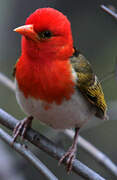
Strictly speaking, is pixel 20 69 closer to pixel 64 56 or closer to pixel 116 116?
pixel 64 56

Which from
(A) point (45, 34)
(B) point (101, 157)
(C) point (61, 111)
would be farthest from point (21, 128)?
(A) point (45, 34)

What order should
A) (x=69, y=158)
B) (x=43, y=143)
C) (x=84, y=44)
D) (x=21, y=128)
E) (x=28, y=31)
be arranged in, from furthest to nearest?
(x=84, y=44)
(x=21, y=128)
(x=69, y=158)
(x=43, y=143)
(x=28, y=31)

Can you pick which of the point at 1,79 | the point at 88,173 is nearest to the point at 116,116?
the point at 1,79

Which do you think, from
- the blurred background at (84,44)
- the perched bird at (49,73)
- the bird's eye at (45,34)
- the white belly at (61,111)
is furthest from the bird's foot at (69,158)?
the blurred background at (84,44)

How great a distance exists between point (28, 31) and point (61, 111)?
91 centimetres

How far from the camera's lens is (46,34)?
15.5ft

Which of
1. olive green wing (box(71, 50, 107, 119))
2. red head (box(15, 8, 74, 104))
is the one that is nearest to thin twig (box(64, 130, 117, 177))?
olive green wing (box(71, 50, 107, 119))

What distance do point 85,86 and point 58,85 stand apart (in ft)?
1.81

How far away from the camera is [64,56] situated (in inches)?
193

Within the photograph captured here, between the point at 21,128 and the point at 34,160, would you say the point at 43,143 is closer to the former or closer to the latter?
the point at 34,160

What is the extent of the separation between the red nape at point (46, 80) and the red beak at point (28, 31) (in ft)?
0.89

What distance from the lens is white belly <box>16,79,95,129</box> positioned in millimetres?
4824

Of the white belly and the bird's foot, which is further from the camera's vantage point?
the bird's foot

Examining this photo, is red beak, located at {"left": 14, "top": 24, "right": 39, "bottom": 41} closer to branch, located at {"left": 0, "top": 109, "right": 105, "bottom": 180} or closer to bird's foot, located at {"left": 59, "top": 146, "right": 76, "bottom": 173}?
branch, located at {"left": 0, "top": 109, "right": 105, "bottom": 180}
